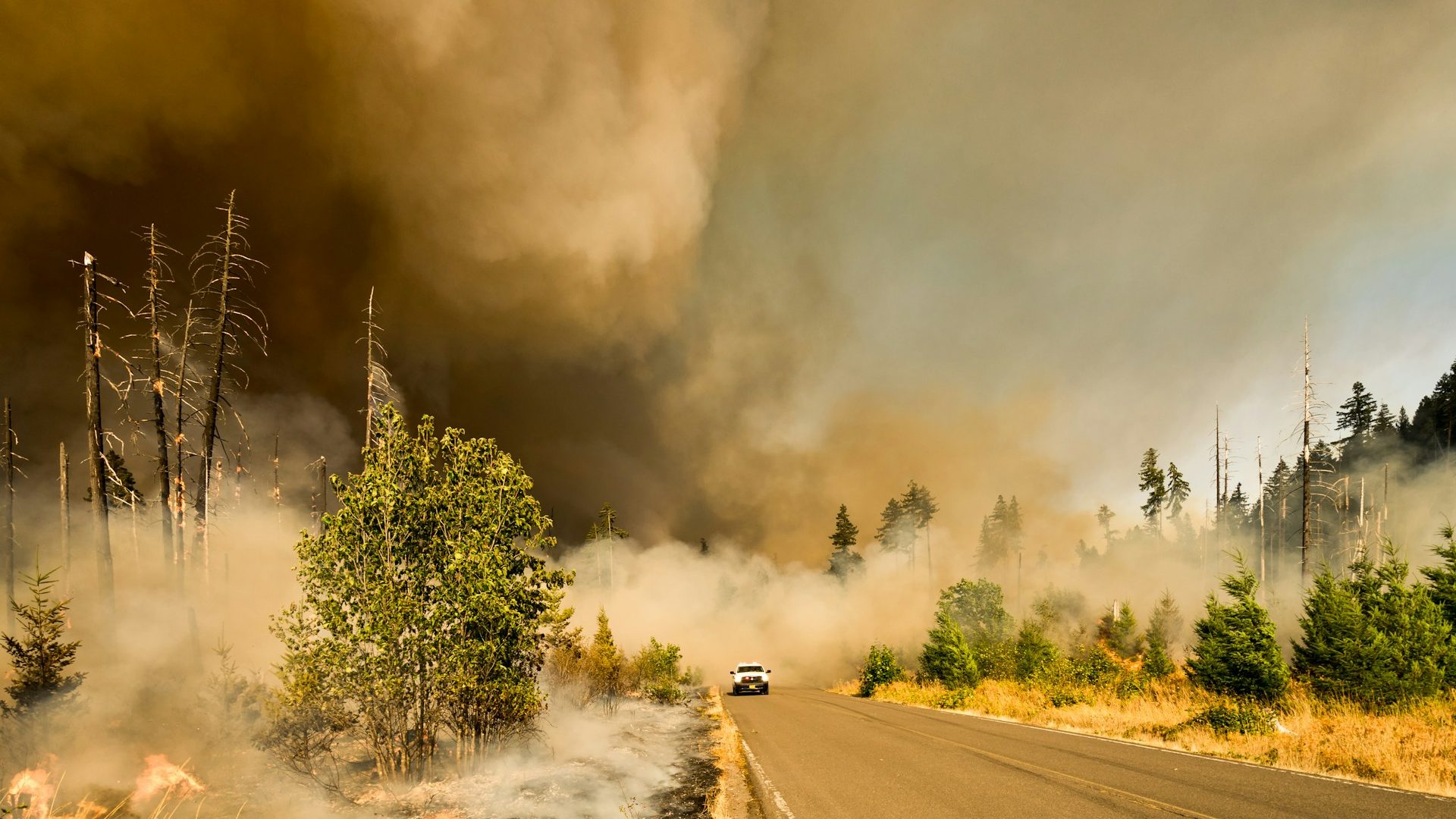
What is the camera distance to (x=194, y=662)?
801 inches

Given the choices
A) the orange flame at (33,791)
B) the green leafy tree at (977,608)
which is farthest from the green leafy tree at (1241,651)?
the green leafy tree at (977,608)

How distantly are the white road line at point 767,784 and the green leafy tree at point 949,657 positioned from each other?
22222 millimetres

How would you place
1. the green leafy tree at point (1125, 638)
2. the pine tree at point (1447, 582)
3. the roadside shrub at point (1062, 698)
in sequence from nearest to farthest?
1. the pine tree at point (1447, 582)
2. the roadside shrub at point (1062, 698)
3. the green leafy tree at point (1125, 638)

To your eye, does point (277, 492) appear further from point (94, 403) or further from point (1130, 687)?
point (1130, 687)

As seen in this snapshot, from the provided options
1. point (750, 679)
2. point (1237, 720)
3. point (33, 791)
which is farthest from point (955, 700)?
point (33, 791)

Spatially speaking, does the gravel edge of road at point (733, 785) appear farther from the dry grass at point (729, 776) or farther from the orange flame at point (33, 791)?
the orange flame at point (33, 791)

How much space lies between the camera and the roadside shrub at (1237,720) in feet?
43.1

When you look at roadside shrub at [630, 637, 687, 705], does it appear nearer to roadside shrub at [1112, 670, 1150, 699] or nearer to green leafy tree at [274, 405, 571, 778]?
green leafy tree at [274, 405, 571, 778]

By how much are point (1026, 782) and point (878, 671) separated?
102 feet

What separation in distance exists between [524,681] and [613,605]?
77.5m

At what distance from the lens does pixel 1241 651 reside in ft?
57.3

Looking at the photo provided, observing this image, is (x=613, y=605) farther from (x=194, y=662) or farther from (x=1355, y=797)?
(x=1355, y=797)

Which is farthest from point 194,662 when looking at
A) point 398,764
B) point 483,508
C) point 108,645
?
point 483,508

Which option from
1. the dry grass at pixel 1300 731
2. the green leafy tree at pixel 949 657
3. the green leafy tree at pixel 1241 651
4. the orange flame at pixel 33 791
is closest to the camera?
the orange flame at pixel 33 791
